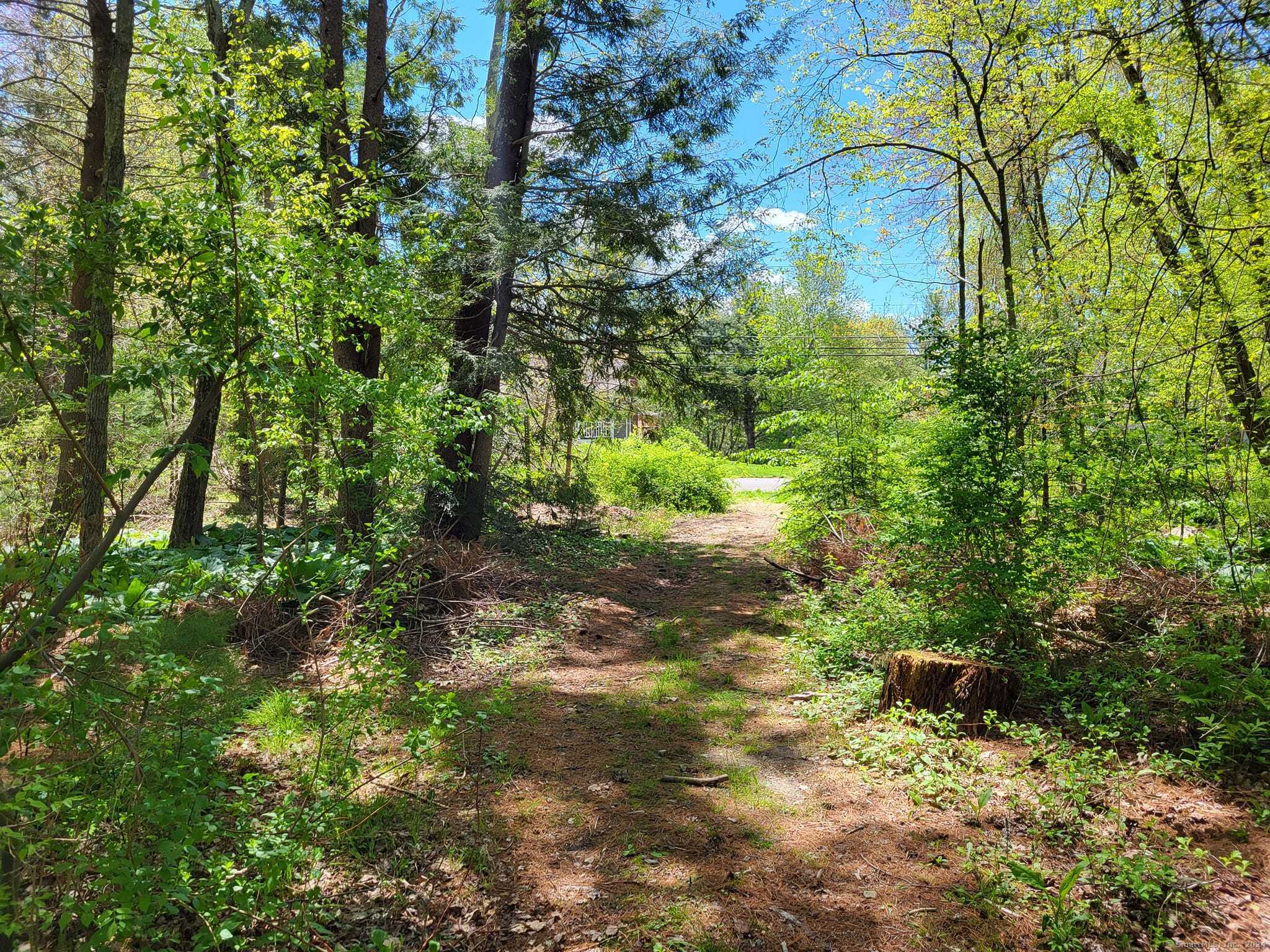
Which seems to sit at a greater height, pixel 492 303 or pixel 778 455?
pixel 492 303

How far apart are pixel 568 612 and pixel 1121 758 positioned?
4.95m

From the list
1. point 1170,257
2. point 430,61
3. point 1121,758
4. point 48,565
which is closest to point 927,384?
point 1170,257

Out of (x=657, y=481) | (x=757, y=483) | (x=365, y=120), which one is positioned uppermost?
(x=365, y=120)

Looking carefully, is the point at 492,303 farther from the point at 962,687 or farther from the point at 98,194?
the point at 962,687

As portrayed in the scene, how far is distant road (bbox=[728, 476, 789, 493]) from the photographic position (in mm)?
19891

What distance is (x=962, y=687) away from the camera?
445 cm

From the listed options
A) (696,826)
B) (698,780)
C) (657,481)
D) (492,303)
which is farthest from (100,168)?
(657,481)

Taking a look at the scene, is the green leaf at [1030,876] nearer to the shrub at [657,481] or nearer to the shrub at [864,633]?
the shrub at [864,633]

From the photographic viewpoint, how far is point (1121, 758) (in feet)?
13.1

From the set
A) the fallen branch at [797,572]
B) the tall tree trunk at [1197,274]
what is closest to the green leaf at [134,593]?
the tall tree trunk at [1197,274]

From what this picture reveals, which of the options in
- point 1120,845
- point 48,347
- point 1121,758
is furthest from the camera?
point 1121,758

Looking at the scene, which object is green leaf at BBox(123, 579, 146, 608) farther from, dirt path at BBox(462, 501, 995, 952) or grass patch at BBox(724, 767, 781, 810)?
grass patch at BBox(724, 767, 781, 810)

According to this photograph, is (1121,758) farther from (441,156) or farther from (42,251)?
(441,156)

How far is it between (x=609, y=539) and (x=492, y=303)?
4328 millimetres
